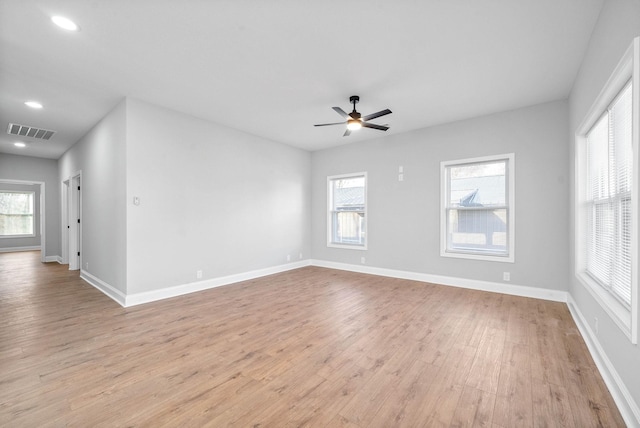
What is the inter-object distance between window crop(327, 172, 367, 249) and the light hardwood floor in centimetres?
234

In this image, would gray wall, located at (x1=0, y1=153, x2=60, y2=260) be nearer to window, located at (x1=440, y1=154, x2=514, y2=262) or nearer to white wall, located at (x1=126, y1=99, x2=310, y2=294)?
white wall, located at (x1=126, y1=99, x2=310, y2=294)

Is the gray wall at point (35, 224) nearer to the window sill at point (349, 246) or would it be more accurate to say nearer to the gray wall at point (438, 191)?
the gray wall at point (438, 191)

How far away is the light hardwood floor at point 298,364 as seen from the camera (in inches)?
67.7

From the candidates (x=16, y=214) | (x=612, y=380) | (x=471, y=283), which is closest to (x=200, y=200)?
(x=471, y=283)

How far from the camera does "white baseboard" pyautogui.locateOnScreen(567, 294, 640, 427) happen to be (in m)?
1.62

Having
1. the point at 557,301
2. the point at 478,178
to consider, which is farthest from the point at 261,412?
the point at 478,178

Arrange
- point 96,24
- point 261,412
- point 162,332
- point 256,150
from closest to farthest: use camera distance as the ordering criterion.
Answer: point 261,412 → point 96,24 → point 162,332 → point 256,150

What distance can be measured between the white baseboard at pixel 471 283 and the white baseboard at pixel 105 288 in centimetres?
419

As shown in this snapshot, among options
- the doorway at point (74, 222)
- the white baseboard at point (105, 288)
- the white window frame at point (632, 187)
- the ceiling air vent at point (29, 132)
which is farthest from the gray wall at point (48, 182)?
the white window frame at point (632, 187)

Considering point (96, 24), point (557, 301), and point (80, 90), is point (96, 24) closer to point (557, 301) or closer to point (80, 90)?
point (80, 90)

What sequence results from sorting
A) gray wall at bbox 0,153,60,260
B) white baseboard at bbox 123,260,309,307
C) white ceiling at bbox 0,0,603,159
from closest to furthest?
white ceiling at bbox 0,0,603,159 → white baseboard at bbox 123,260,309,307 → gray wall at bbox 0,153,60,260

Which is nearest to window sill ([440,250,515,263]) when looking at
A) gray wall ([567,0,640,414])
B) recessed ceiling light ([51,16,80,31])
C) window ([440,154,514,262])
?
window ([440,154,514,262])

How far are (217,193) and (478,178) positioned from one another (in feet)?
15.2

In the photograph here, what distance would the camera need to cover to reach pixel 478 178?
4656 mm
